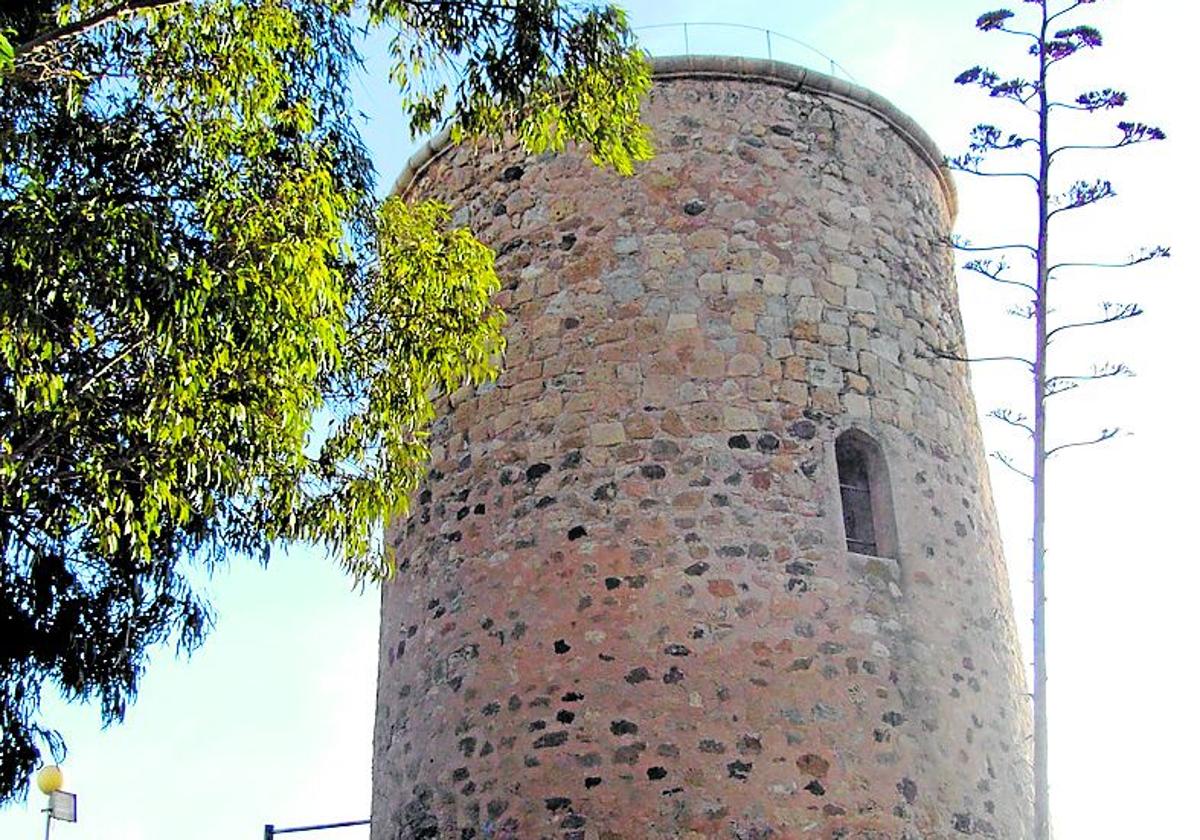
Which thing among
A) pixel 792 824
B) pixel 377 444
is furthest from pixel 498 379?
pixel 792 824

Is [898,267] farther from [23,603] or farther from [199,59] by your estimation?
[23,603]

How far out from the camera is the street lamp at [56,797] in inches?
418

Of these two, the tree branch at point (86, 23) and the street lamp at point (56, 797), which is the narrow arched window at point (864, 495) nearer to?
the tree branch at point (86, 23)

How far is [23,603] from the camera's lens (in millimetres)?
9164

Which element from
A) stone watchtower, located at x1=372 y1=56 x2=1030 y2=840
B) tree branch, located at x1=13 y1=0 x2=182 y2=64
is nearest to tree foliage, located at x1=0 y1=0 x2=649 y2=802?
tree branch, located at x1=13 y1=0 x2=182 y2=64

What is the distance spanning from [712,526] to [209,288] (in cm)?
395

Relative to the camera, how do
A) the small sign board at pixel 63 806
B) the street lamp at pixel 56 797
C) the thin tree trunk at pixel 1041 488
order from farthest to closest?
the small sign board at pixel 63 806 < the street lamp at pixel 56 797 < the thin tree trunk at pixel 1041 488

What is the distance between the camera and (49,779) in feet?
35.3

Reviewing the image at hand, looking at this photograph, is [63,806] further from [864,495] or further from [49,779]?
[864,495]

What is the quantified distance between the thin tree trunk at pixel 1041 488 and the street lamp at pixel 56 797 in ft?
22.7

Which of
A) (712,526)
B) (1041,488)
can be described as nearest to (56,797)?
(712,526)

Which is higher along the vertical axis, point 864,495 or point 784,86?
point 784,86

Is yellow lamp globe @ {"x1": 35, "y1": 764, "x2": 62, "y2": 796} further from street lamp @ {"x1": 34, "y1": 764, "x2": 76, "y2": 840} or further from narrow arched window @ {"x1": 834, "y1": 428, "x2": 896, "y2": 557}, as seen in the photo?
narrow arched window @ {"x1": 834, "y1": 428, "x2": 896, "y2": 557}

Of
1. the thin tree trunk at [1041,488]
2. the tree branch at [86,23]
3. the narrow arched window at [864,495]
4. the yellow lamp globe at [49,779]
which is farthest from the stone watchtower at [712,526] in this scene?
the tree branch at [86,23]
